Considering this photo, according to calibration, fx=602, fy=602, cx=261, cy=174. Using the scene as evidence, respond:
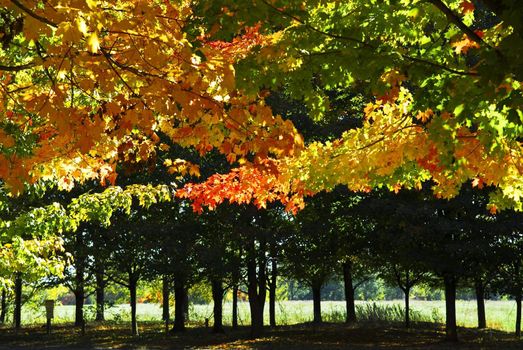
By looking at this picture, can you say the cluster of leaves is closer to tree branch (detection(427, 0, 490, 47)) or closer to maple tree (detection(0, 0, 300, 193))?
maple tree (detection(0, 0, 300, 193))


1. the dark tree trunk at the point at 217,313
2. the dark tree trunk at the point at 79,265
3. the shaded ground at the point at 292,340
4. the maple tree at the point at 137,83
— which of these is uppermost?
the maple tree at the point at 137,83

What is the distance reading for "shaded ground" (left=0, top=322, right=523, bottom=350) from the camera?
745 inches

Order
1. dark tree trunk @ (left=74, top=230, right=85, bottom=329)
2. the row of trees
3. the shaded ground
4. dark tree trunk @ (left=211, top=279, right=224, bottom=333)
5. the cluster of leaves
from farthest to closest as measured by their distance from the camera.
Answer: dark tree trunk @ (left=74, top=230, right=85, bottom=329), dark tree trunk @ (left=211, top=279, right=224, bottom=333), the shaded ground, the row of trees, the cluster of leaves

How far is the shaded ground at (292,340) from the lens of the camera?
18922 millimetres

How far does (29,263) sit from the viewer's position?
10.0 meters

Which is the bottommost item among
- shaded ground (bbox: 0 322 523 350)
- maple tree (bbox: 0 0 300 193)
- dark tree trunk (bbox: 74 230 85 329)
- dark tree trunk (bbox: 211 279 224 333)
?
shaded ground (bbox: 0 322 523 350)

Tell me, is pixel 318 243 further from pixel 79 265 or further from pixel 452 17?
pixel 452 17

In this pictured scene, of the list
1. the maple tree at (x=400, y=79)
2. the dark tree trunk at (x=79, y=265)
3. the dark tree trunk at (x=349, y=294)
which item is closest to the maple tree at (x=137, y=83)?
the maple tree at (x=400, y=79)

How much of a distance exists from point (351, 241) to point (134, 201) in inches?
400

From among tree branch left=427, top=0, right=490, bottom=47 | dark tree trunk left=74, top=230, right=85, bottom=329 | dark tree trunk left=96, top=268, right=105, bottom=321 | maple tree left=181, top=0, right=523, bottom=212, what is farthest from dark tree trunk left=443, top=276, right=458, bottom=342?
tree branch left=427, top=0, right=490, bottom=47

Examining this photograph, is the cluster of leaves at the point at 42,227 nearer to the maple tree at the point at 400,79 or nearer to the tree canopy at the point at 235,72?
the tree canopy at the point at 235,72

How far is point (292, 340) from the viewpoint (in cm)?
2070

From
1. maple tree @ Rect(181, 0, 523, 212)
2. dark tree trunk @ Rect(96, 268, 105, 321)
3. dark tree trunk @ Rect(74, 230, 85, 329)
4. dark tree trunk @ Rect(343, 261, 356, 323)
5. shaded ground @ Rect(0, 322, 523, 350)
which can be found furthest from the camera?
dark tree trunk @ Rect(96, 268, 105, 321)

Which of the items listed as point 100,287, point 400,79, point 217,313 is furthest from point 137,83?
point 100,287
